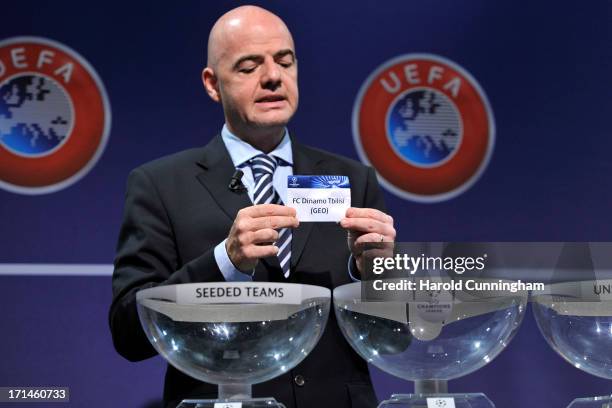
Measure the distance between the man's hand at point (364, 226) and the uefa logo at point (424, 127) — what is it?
1.16 m

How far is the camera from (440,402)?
1.54m

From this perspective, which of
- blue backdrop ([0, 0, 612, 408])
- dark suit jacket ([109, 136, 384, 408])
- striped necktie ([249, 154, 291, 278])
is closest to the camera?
dark suit jacket ([109, 136, 384, 408])

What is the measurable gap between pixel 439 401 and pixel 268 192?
0.77m

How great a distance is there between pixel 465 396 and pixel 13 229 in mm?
1764

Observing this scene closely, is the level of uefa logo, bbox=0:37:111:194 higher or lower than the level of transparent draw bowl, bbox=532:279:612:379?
higher

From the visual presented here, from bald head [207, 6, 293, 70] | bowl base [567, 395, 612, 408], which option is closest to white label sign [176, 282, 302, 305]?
bowl base [567, 395, 612, 408]

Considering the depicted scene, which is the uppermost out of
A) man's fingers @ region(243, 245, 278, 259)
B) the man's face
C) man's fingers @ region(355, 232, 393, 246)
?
the man's face

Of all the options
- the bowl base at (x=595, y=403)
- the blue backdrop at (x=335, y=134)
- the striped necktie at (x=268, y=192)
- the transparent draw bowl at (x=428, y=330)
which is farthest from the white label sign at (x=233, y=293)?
the blue backdrop at (x=335, y=134)

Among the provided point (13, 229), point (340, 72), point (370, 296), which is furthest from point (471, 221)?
point (370, 296)

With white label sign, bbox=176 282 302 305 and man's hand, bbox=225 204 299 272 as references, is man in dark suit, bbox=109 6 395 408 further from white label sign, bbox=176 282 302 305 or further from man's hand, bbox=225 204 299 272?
white label sign, bbox=176 282 302 305

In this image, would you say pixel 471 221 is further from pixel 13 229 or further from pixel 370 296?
pixel 370 296

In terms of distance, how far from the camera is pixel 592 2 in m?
3.17

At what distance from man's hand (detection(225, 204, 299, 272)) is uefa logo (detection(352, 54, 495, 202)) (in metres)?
1.28

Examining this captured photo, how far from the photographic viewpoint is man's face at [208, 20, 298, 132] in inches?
88.0
